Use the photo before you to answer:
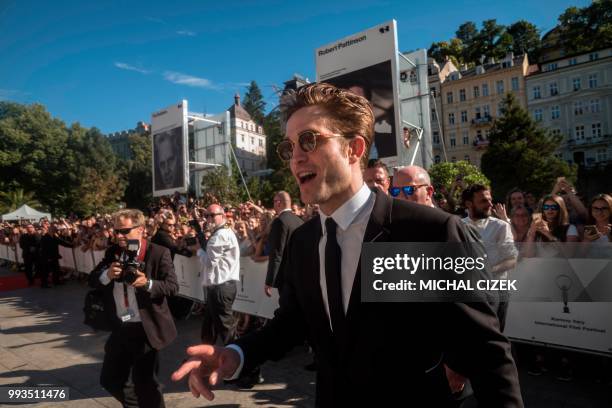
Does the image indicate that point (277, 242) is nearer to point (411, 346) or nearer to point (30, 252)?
point (411, 346)

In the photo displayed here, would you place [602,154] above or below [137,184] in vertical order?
above

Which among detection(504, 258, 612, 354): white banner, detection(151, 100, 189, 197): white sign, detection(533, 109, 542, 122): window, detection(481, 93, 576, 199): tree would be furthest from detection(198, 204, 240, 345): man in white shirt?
detection(533, 109, 542, 122): window

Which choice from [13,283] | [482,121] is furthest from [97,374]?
[482,121]

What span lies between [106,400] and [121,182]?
54263 millimetres

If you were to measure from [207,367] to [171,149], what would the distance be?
23.8m

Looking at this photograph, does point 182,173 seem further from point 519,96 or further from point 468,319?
point 519,96

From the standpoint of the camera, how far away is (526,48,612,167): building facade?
1996 inches

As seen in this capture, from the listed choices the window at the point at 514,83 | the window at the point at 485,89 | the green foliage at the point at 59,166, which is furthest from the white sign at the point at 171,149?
the window at the point at 514,83

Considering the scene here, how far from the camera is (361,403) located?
55.7 inches

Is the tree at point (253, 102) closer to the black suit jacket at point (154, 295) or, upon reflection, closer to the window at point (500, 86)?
the window at point (500, 86)

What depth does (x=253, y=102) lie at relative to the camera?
284 ft

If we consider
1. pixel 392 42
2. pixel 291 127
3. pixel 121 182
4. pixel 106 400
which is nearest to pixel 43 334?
pixel 106 400

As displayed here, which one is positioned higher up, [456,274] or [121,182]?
[121,182]

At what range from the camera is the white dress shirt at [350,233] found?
1.50 m
